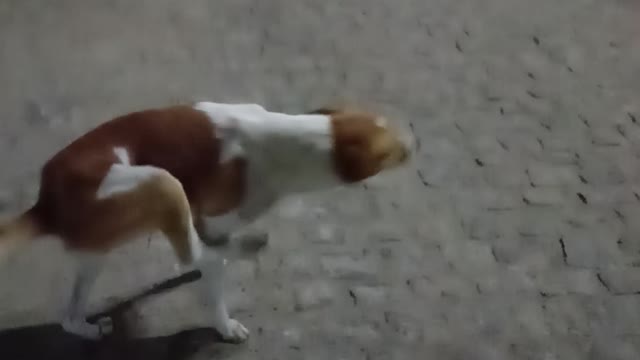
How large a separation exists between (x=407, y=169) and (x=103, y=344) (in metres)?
0.56

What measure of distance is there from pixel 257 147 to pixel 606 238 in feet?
1.98

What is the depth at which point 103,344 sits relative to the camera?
1248mm

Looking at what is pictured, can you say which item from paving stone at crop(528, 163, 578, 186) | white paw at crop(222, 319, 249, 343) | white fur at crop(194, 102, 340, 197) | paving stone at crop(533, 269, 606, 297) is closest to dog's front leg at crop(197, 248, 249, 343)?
white paw at crop(222, 319, 249, 343)

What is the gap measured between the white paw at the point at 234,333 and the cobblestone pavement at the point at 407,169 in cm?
1

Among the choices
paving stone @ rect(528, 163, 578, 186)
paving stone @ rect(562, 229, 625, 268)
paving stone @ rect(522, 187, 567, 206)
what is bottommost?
paving stone @ rect(562, 229, 625, 268)

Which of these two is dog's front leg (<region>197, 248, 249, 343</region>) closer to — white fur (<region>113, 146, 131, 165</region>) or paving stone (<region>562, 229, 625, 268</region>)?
white fur (<region>113, 146, 131, 165</region>)

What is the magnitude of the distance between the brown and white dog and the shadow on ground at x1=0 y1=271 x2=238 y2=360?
0.13 meters

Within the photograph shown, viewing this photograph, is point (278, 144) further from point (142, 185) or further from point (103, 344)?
point (103, 344)

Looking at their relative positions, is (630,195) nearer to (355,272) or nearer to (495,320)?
(495,320)

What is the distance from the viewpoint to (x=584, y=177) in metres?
1.54

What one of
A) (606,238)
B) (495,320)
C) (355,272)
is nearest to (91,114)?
(355,272)

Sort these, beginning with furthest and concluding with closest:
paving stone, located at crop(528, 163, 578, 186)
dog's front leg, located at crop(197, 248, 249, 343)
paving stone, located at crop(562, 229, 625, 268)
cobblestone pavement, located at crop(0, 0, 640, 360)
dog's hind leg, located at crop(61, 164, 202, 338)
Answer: paving stone, located at crop(528, 163, 578, 186) < paving stone, located at crop(562, 229, 625, 268) < cobblestone pavement, located at crop(0, 0, 640, 360) < dog's front leg, located at crop(197, 248, 249, 343) < dog's hind leg, located at crop(61, 164, 202, 338)

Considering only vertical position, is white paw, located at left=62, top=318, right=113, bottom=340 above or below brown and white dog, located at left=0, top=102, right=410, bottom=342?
below

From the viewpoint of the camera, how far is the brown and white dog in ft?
3.56
